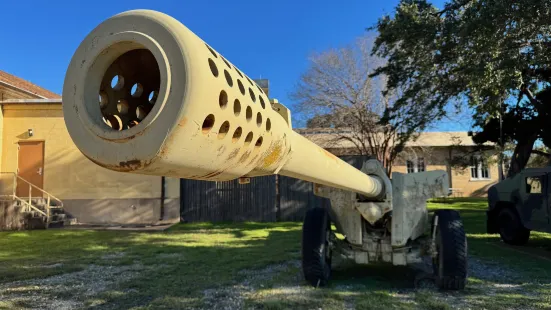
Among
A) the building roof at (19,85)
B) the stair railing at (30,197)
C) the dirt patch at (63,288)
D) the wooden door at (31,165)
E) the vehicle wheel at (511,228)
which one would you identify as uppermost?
the building roof at (19,85)

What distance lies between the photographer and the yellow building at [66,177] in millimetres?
14695

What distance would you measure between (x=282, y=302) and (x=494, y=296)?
2.72 meters

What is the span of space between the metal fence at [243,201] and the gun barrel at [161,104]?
44.4 feet

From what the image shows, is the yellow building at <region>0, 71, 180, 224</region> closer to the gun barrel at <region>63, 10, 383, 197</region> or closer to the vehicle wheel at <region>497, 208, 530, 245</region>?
the vehicle wheel at <region>497, 208, 530, 245</region>

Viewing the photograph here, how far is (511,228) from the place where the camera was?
375 inches

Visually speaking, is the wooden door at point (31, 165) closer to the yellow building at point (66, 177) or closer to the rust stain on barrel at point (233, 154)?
the yellow building at point (66, 177)

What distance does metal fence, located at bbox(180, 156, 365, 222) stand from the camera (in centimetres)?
1490

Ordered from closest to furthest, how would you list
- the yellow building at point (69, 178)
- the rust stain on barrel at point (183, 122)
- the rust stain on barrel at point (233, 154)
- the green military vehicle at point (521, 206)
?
the rust stain on barrel at point (183, 122)
the rust stain on barrel at point (233, 154)
the green military vehicle at point (521, 206)
the yellow building at point (69, 178)

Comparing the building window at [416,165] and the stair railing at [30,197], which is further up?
the building window at [416,165]

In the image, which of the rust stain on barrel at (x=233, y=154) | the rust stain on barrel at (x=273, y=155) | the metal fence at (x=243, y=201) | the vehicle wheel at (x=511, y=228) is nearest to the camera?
the rust stain on barrel at (x=233, y=154)

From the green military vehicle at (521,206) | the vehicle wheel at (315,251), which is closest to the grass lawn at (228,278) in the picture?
the vehicle wheel at (315,251)

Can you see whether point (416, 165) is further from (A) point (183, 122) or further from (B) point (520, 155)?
(A) point (183, 122)

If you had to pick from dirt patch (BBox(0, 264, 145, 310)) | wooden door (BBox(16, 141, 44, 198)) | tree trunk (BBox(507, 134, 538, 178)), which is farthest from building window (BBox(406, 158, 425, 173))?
dirt patch (BBox(0, 264, 145, 310))

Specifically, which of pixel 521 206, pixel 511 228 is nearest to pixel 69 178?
pixel 511 228
